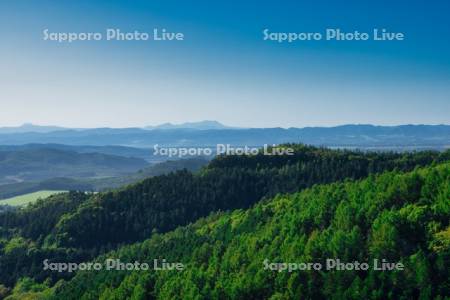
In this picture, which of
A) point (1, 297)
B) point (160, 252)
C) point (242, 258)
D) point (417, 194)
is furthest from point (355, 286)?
point (1, 297)

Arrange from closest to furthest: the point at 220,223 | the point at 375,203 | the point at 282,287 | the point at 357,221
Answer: the point at 282,287, the point at 357,221, the point at 375,203, the point at 220,223

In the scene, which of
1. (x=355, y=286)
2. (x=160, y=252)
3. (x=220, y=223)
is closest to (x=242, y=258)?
(x=355, y=286)

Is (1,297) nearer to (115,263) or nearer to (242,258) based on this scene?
(115,263)

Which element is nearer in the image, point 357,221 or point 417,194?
point 357,221

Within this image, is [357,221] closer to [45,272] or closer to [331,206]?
[331,206]

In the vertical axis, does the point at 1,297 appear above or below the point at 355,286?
below

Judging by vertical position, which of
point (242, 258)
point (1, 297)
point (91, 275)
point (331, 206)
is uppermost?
point (331, 206)

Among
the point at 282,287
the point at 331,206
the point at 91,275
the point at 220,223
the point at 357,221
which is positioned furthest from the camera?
the point at 220,223
